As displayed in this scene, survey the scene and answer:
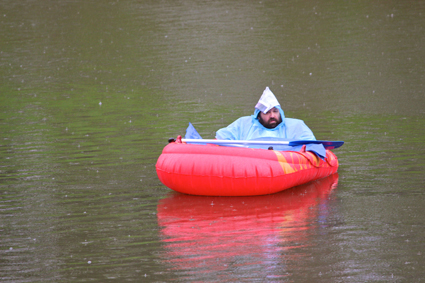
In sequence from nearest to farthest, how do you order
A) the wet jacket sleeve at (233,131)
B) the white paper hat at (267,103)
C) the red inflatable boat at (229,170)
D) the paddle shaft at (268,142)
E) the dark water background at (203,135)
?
→ the dark water background at (203,135), the red inflatable boat at (229,170), the paddle shaft at (268,142), the white paper hat at (267,103), the wet jacket sleeve at (233,131)

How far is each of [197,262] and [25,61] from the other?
12379 millimetres

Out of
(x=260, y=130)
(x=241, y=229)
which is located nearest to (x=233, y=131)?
(x=260, y=130)

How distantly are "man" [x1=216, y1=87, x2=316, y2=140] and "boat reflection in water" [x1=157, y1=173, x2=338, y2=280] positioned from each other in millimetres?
601

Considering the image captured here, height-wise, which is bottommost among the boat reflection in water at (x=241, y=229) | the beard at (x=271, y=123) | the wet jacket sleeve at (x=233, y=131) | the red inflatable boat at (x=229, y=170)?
the boat reflection in water at (x=241, y=229)

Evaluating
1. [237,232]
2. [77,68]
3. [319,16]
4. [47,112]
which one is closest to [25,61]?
[77,68]

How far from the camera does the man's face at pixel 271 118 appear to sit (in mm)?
7215

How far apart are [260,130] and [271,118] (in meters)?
0.20

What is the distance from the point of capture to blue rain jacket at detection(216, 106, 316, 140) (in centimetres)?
721

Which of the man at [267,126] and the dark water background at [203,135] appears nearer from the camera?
the dark water background at [203,135]

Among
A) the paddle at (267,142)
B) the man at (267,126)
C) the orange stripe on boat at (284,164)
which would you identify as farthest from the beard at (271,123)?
the orange stripe on boat at (284,164)

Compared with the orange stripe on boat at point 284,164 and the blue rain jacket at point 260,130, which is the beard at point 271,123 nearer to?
the blue rain jacket at point 260,130

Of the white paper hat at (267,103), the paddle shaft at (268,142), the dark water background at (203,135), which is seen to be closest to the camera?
the dark water background at (203,135)

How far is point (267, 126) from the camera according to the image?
727 centimetres

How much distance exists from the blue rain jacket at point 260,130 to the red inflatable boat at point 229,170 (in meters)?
0.61
